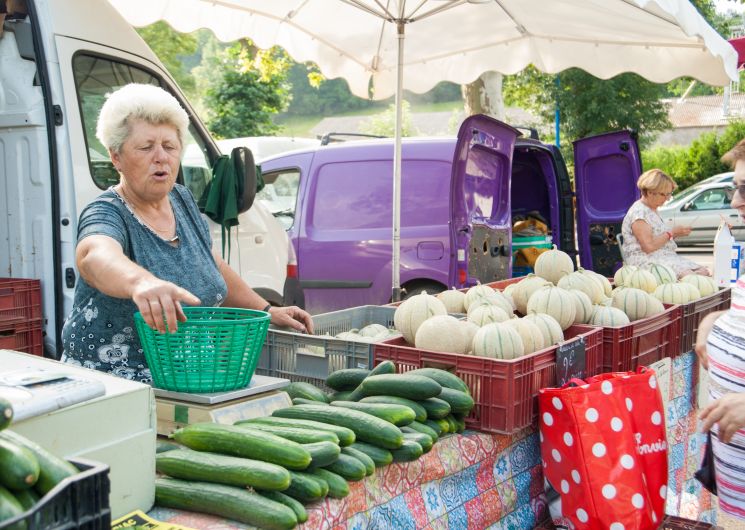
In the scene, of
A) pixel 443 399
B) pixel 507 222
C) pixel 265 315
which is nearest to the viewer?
pixel 265 315

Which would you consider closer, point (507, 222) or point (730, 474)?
point (730, 474)

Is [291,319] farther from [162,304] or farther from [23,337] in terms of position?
[23,337]

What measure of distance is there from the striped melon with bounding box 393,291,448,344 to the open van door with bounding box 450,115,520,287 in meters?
2.89

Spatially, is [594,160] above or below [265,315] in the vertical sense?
above

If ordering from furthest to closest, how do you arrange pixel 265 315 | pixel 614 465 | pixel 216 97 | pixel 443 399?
1. pixel 216 97
2. pixel 614 465
3. pixel 443 399
4. pixel 265 315

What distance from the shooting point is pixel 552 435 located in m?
2.94

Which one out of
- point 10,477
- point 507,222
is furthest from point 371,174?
point 10,477

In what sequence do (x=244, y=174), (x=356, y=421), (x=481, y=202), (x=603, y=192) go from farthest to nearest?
1. (x=603, y=192)
2. (x=481, y=202)
3. (x=244, y=174)
4. (x=356, y=421)

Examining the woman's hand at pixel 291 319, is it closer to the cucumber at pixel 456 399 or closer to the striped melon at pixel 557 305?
the cucumber at pixel 456 399

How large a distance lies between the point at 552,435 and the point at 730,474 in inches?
27.1

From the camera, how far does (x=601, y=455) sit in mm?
2877

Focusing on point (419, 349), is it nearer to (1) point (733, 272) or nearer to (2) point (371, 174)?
(2) point (371, 174)

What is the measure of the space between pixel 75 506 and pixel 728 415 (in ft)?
7.28

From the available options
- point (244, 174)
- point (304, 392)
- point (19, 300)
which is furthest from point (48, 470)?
point (244, 174)
